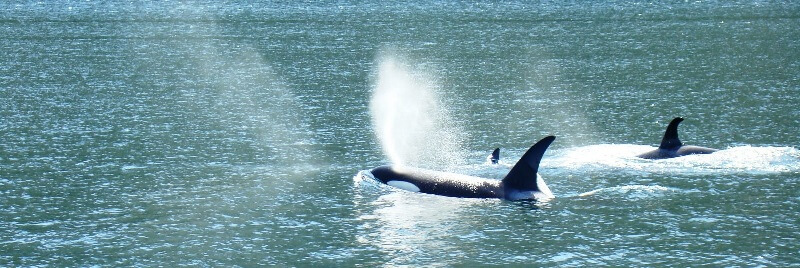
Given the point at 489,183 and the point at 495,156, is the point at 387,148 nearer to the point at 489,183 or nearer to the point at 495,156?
the point at 495,156

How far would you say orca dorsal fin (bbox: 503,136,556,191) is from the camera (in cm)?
2462

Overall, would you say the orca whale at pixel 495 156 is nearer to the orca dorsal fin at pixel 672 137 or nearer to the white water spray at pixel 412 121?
the white water spray at pixel 412 121

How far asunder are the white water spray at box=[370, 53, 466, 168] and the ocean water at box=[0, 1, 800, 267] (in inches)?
7.4

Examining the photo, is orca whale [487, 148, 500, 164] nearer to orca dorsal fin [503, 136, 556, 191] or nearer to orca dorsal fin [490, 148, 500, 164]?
orca dorsal fin [490, 148, 500, 164]

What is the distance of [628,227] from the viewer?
78.0ft

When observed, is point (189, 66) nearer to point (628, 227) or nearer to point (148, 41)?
point (148, 41)

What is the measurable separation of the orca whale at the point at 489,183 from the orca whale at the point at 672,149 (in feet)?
16.3

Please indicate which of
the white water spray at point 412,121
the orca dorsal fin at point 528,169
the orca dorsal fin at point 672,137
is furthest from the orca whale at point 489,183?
the orca dorsal fin at point 672,137

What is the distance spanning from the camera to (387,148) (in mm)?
34969

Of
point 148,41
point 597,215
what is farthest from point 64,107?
point 148,41

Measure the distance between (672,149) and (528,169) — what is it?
6.94 meters

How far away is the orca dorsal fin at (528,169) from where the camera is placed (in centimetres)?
2462

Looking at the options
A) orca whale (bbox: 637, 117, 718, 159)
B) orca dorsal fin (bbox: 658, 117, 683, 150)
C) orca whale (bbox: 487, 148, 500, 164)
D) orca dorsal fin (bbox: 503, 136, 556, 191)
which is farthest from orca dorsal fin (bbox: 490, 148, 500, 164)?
orca dorsal fin (bbox: 503, 136, 556, 191)

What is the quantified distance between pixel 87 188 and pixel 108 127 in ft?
36.1
